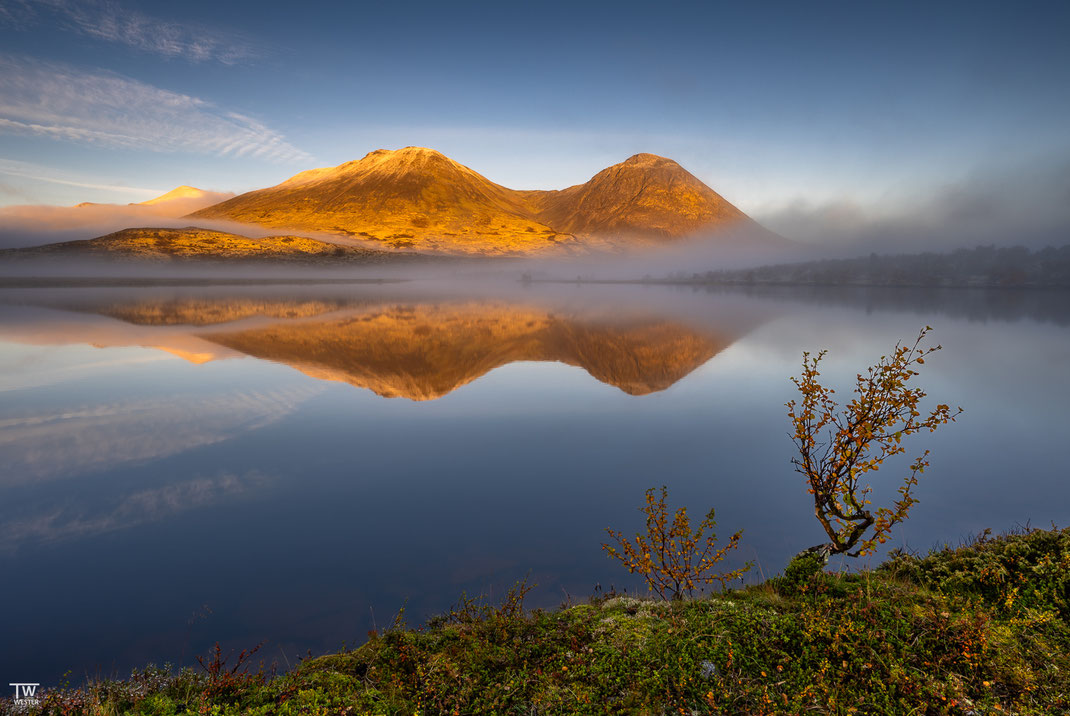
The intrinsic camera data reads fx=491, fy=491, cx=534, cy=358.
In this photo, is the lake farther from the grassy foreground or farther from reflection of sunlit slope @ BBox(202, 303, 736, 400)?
the grassy foreground

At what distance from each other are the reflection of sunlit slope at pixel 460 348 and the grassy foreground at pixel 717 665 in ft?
64.2

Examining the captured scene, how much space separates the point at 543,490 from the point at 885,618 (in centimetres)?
915

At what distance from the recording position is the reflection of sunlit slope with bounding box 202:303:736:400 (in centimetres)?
2975

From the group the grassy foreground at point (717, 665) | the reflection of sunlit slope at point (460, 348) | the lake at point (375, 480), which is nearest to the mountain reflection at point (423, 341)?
the reflection of sunlit slope at point (460, 348)

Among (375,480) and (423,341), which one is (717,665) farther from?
(423,341)

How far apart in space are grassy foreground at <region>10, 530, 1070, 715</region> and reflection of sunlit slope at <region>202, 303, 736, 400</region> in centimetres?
1957

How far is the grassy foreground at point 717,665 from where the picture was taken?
16.0ft

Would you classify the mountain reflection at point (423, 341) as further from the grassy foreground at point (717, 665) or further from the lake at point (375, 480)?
the grassy foreground at point (717, 665)

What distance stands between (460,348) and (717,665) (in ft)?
118

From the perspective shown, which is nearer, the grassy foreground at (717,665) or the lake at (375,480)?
the grassy foreground at (717,665)

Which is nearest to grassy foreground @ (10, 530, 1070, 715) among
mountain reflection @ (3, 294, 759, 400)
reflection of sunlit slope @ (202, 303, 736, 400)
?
reflection of sunlit slope @ (202, 303, 736, 400)

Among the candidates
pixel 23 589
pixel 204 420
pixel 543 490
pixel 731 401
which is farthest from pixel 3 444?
pixel 731 401

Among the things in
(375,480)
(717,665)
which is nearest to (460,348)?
(375,480)

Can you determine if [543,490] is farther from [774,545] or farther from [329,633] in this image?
[329,633]
